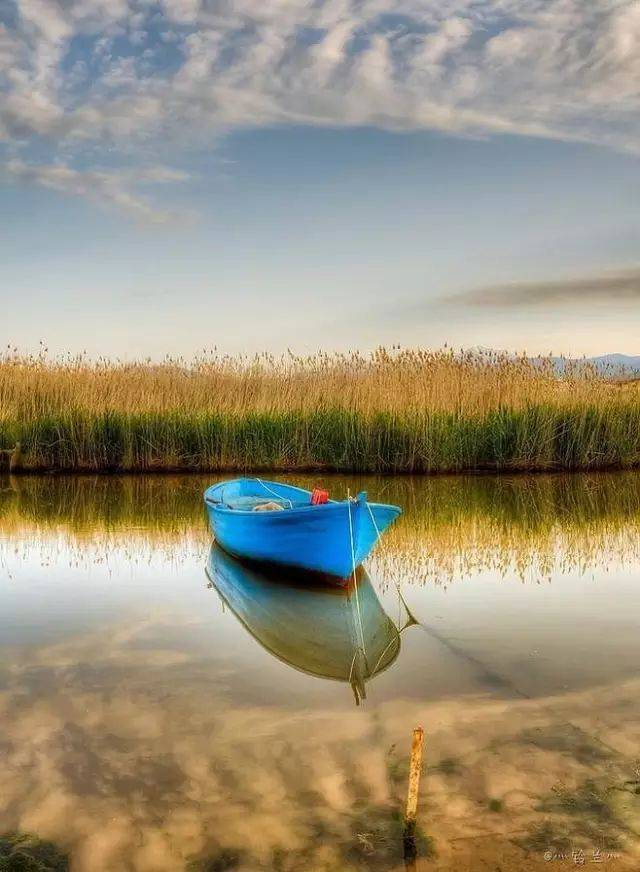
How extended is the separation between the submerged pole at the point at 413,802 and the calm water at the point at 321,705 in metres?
0.05

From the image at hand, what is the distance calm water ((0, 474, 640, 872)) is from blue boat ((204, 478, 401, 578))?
252mm

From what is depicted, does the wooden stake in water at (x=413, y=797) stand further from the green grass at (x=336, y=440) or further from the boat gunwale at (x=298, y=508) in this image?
the green grass at (x=336, y=440)

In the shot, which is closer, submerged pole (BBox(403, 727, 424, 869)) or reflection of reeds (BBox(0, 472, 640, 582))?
submerged pole (BBox(403, 727, 424, 869))

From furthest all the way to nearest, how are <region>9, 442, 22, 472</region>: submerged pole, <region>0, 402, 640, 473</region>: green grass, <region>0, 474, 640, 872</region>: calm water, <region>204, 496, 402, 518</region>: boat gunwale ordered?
1. <region>9, 442, 22, 472</region>: submerged pole
2. <region>0, 402, 640, 473</region>: green grass
3. <region>204, 496, 402, 518</region>: boat gunwale
4. <region>0, 474, 640, 872</region>: calm water

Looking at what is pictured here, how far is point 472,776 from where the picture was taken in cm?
409

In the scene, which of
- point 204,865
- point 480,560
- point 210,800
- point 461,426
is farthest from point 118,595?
point 461,426

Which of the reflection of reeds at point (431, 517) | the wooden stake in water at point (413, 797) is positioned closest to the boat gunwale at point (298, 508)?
the reflection of reeds at point (431, 517)

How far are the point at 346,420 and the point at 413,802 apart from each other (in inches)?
Result: 524

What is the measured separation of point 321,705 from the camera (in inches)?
203

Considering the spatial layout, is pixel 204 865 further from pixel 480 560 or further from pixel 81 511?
pixel 81 511

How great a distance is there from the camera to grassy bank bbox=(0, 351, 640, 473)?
16594 mm

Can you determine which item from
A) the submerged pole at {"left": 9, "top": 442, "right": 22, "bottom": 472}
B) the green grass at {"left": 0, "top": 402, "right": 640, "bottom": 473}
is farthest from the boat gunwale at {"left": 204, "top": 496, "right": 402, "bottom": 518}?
the submerged pole at {"left": 9, "top": 442, "right": 22, "bottom": 472}

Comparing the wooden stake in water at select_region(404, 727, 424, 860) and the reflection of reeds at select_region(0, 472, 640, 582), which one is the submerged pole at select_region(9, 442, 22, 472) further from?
the wooden stake in water at select_region(404, 727, 424, 860)

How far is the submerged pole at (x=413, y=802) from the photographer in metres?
3.36
